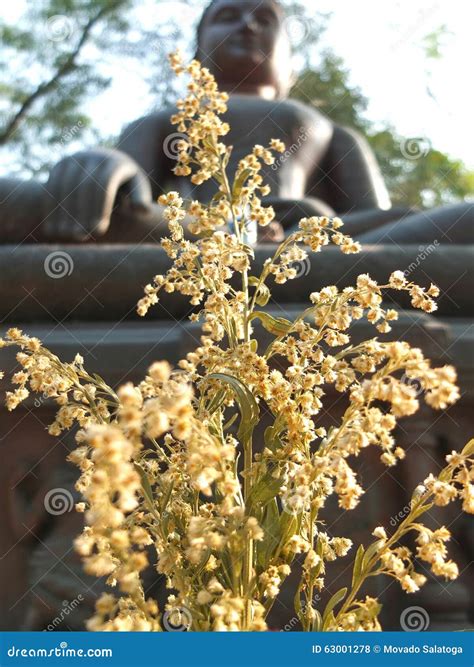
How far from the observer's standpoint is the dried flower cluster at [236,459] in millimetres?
563

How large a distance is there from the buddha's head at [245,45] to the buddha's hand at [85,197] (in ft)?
4.32

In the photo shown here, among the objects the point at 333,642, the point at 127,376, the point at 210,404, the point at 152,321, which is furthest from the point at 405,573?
the point at 152,321

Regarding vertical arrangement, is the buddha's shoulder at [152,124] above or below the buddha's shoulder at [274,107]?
below

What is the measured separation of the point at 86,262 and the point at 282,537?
3.60ft

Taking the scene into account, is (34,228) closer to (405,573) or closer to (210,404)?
(210,404)

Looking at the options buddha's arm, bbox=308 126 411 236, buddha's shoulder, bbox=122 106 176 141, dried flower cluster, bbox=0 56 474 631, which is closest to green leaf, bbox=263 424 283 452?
dried flower cluster, bbox=0 56 474 631

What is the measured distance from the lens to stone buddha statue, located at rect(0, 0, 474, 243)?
179cm

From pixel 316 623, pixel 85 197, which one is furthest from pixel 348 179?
pixel 316 623

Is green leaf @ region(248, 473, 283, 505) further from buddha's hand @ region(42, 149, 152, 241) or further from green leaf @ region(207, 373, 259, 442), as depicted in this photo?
buddha's hand @ region(42, 149, 152, 241)

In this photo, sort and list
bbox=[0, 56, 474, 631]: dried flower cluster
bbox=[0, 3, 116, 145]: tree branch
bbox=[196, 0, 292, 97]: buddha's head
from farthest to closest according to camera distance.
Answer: bbox=[0, 3, 116, 145]: tree branch, bbox=[196, 0, 292, 97]: buddha's head, bbox=[0, 56, 474, 631]: dried flower cluster

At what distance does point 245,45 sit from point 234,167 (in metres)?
0.66

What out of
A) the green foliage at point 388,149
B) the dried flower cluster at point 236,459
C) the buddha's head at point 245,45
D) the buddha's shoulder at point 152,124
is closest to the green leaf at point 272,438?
the dried flower cluster at point 236,459

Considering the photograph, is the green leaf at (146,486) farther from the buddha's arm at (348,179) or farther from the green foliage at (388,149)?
the green foliage at (388,149)

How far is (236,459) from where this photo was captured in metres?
0.72
